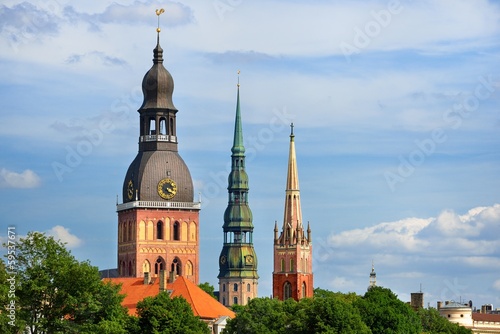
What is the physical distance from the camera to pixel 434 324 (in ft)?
626

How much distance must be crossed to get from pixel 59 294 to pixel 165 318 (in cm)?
873

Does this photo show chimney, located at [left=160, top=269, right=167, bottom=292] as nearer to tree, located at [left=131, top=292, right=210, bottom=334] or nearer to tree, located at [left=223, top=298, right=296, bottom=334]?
tree, located at [left=223, top=298, right=296, bottom=334]

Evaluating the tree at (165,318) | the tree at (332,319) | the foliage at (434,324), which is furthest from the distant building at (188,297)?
the tree at (165,318)

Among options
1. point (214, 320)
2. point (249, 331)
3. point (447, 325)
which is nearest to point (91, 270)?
point (249, 331)

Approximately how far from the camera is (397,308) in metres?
167

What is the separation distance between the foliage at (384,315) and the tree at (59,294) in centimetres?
2448

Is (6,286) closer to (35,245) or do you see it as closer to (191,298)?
(35,245)

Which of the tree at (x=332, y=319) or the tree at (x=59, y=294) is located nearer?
the tree at (x=59, y=294)

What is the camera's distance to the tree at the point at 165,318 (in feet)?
482

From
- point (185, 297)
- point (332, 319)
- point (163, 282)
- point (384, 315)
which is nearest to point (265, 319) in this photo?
point (332, 319)

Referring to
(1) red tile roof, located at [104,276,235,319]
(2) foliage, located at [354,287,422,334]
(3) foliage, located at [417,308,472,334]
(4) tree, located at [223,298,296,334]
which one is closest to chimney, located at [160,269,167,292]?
(1) red tile roof, located at [104,276,235,319]

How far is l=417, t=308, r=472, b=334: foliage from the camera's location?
623 ft

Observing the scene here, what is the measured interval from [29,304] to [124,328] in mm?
7492

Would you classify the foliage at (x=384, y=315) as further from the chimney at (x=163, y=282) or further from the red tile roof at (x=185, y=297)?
the chimney at (x=163, y=282)
